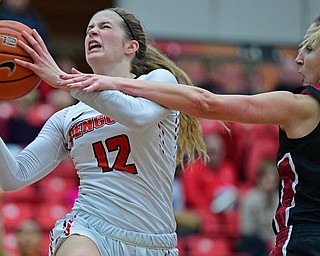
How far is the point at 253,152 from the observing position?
10633mm

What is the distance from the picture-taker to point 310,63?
3799 mm

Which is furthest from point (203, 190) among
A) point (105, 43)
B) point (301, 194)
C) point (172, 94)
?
Answer: point (172, 94)

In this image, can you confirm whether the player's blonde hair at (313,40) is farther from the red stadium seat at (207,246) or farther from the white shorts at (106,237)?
the red stadium seat at (207,246)

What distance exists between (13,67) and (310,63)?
1522 millimetres

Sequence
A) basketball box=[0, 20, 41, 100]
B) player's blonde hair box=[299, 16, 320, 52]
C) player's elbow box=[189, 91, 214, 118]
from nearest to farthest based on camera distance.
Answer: player's elbow box=[189, 91, 214, 118] → player's blonde hair box=[299, 16, 320, 52] → basketball box=[0, 20, 41, 100]

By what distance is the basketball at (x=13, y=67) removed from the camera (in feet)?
12.8

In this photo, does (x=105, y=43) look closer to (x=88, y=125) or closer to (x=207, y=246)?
(x=88, y=125)

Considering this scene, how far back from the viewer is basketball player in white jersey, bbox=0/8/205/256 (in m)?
3.96

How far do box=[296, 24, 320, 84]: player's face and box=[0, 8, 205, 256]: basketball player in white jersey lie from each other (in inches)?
27.3

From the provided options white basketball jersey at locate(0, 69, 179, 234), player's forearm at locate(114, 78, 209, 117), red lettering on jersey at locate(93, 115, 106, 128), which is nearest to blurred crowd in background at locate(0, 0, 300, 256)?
white basketball jersey at locate(0, 69, 179, 234)

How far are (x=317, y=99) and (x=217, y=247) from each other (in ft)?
19.2

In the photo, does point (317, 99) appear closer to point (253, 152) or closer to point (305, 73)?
point (305, 73)

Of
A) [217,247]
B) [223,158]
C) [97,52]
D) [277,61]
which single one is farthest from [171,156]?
[277,61]

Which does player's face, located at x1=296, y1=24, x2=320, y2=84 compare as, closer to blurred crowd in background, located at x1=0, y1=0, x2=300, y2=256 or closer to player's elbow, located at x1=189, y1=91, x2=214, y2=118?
player's elbow, located at x1=189, y1=91, x2=214, y2=118
